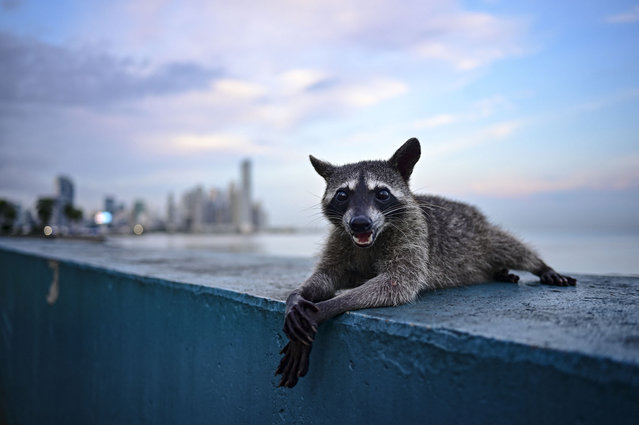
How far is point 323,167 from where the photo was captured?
2.90m

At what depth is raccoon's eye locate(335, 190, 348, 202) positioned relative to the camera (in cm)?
252

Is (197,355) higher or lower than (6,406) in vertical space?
higher

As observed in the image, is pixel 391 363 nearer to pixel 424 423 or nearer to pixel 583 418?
pixel 424 423

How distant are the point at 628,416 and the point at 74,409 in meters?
4.80

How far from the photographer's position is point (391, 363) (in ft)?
5.31

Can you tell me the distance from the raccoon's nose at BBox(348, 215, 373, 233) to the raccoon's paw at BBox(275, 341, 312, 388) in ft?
2.28

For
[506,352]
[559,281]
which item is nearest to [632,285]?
[559,281]

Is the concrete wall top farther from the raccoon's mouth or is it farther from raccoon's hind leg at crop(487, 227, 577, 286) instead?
raccoon's hind leg at crop(487, 227, 577, 286)

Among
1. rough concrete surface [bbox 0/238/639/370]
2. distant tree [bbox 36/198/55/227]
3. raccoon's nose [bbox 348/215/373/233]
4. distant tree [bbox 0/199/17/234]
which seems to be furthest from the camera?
distant tree [bbox 36/198/55/227]

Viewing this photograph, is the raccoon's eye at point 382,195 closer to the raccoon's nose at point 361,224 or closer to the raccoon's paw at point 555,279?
the raccoon's nose at point 361,224

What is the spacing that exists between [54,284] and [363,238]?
13.9 ft

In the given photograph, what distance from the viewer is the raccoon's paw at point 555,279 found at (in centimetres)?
294

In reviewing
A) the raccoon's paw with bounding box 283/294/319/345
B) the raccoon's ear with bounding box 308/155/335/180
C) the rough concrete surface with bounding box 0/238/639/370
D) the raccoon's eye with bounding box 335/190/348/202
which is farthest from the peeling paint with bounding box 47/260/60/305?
the raccoon's paw with bounding box 283/294/319/345

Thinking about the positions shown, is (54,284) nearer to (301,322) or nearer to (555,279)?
(301,322)
